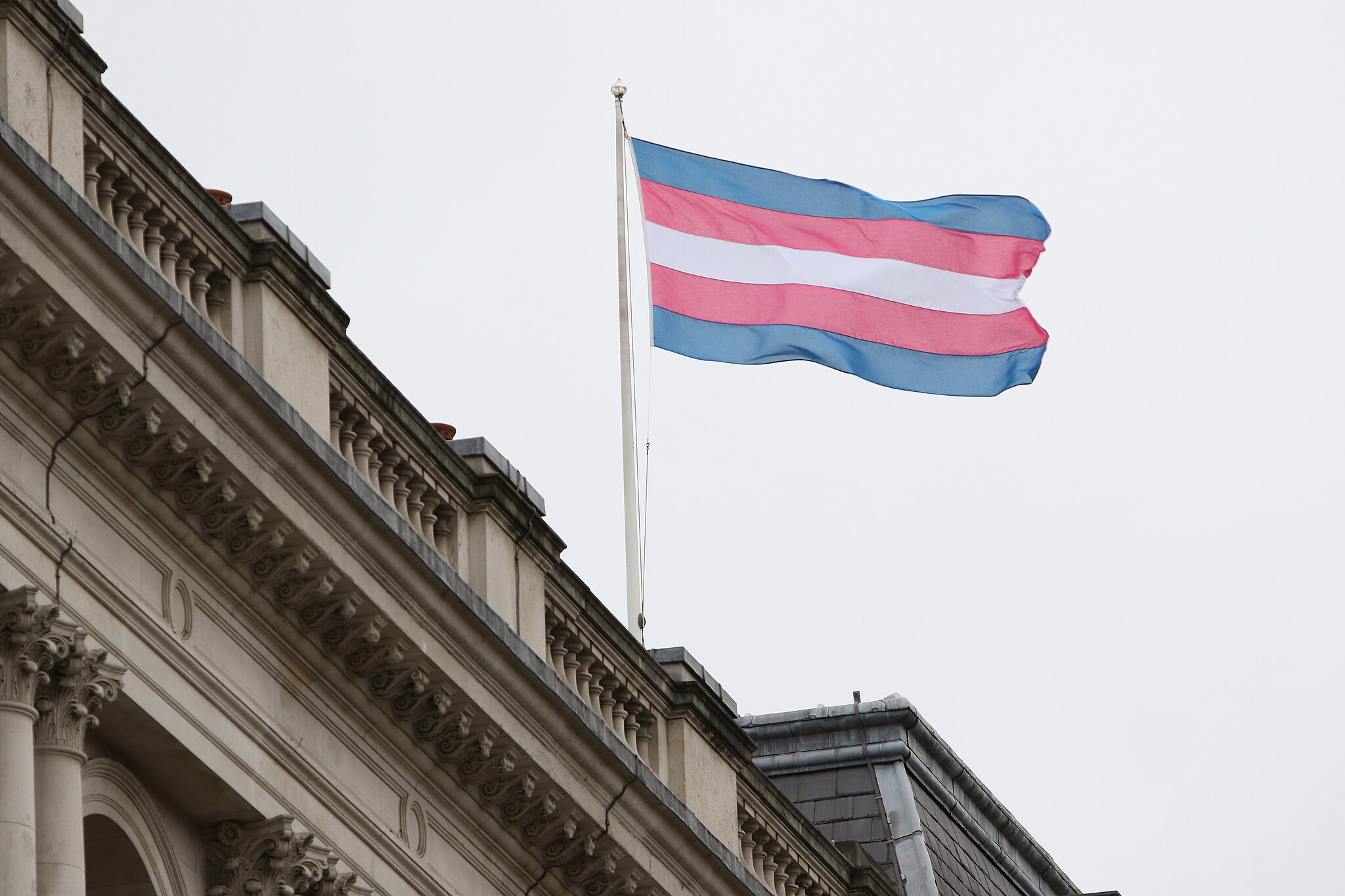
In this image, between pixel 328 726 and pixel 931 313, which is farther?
pixel 931 313

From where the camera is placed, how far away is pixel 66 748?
14.3 metres

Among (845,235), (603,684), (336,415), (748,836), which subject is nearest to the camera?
(336,415)

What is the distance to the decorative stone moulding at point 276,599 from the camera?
46.8 ft

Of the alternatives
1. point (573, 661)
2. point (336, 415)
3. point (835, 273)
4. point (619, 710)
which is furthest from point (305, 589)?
point (835, 273)

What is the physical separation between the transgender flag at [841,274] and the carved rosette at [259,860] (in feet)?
35.2

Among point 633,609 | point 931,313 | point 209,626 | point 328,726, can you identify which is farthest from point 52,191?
point 931,313

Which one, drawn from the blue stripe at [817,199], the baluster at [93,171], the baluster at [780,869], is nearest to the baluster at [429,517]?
the baluster at [93,171]

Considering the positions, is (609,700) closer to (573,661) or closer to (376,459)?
(573,661)

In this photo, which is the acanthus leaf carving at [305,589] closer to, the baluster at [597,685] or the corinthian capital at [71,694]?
the corinthian capital at [71,694]

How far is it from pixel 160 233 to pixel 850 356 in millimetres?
12099

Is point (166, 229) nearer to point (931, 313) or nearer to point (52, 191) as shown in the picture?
point (52, 191)

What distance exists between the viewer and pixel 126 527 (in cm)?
1510

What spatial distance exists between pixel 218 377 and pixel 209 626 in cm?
144

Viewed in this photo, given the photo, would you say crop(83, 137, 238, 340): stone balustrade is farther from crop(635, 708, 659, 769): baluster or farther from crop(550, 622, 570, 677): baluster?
crop(635, 708, 659, 769): baluster
